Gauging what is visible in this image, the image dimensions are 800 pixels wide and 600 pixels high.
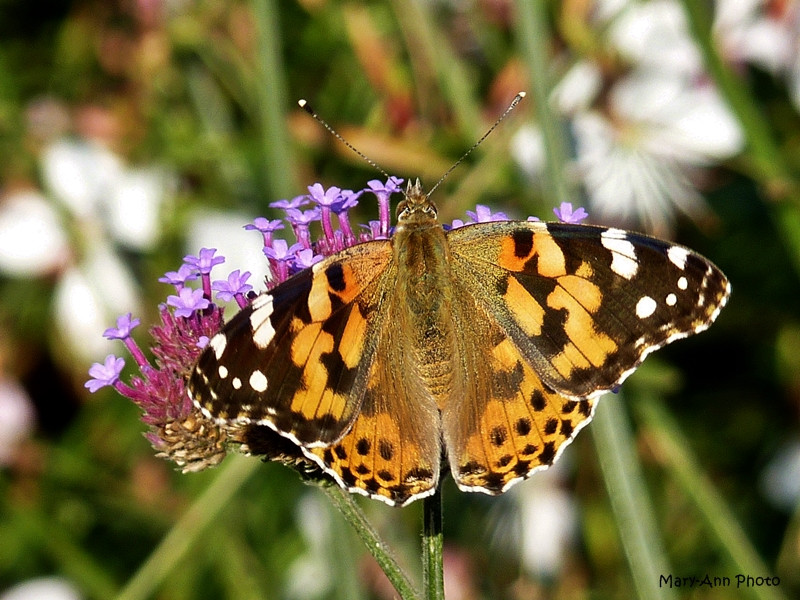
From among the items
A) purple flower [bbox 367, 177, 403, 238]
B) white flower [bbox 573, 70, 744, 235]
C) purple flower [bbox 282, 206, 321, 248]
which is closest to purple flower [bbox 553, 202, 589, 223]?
purple flower [bbox 367, 177, 403, 238]

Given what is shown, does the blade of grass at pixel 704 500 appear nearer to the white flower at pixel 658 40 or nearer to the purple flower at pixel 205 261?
the white flower at pixel 658 40

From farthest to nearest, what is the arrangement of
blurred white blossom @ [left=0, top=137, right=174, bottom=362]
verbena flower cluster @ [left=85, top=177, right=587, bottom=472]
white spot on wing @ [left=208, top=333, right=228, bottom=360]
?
blurred white blossom @ [left=0, top=137, right=174, bottom=362] → verbena flower cluster @ [left=85, top=177, right=587, bottom=472] → white spot on wing @ [left=208, top=333, right=228, bottom=360]

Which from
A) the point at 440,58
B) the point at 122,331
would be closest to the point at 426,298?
the point at 122,331

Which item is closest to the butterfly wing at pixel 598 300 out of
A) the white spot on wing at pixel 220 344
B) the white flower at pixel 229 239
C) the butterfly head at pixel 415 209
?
the butterfly head at pixel 415 209

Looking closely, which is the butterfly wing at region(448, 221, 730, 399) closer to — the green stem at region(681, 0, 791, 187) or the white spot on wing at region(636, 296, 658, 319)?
the white spot on wing at region(636, 296, 658, 319)

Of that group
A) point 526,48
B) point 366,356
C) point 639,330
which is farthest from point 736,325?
point 366,356
